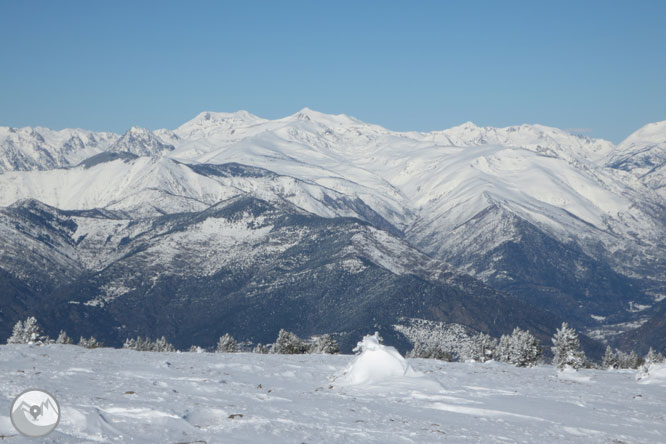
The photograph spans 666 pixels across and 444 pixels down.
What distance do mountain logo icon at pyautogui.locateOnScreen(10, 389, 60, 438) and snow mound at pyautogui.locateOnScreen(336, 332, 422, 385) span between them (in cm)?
2041

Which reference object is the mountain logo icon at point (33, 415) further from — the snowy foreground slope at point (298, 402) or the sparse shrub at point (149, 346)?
the sparse shrub at point (149, 346)

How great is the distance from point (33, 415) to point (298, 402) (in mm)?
14009

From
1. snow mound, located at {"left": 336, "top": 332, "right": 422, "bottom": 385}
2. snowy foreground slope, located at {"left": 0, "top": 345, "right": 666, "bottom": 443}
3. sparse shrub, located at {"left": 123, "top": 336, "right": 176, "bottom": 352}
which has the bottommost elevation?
sparse shrub, located at {"left": 123, "top": 336, "right": 176, "bottom": 352}

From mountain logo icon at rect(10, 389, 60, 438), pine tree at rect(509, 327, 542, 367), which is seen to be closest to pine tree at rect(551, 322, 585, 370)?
pine tree at rect(509, 327, 542, 367)

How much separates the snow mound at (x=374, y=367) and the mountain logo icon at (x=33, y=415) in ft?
67.0

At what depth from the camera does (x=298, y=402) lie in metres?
35.1

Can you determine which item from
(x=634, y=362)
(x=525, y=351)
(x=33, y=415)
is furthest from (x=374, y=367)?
(x=634, y=362)

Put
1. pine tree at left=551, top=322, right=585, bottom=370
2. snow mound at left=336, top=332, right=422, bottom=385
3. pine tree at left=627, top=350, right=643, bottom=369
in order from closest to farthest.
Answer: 1. snow mound at left=336, top=332, right=422, bottom=385
2. pine tree at left=551, top=322, right=585, bottom=370
3. pine tree at left=627, top=350, right=643, bottom=369

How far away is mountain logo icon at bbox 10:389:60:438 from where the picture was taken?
2366 centimetres

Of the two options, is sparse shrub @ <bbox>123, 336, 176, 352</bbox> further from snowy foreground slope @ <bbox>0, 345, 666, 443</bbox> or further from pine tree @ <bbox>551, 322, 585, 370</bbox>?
snowy foreground slope @ <bbox>0, 345, 666, 443</bbox>

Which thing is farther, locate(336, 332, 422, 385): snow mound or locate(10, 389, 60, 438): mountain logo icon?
locate(336, 332, 422, 385): snow mound

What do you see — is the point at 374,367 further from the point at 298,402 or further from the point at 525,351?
the point at 525,351

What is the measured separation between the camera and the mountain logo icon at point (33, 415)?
23.7 metres

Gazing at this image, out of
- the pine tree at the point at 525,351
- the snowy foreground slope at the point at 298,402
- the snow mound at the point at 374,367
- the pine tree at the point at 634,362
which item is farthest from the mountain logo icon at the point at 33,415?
the pine tree at the point at 634,362
